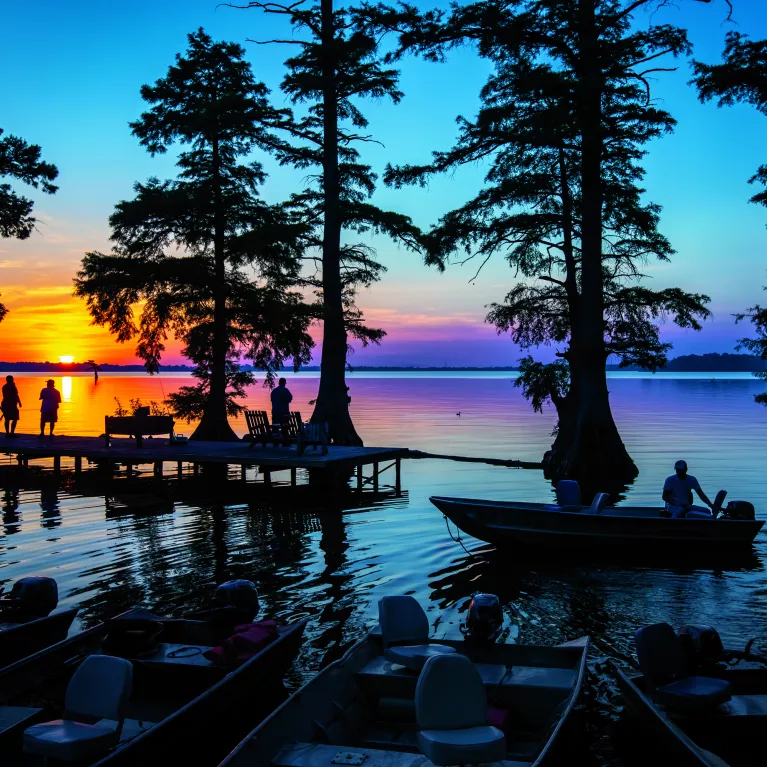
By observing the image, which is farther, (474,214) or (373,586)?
(474,214)

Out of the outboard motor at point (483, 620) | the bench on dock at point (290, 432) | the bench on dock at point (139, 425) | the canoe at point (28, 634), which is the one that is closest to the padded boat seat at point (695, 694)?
the outboard motor at point (483, 620)

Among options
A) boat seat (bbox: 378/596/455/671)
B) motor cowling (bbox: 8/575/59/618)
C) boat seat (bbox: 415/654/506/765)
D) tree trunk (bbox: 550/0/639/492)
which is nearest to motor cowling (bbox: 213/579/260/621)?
boat seat (bbox: 378/596/455/671)

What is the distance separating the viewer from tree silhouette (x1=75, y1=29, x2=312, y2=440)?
30234 mm

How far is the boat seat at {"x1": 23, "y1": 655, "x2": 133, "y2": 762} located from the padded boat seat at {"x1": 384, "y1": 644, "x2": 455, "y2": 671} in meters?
2.85

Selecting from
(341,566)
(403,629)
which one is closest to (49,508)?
(341,566)

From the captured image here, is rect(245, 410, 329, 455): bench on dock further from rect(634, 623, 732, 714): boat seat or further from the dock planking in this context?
rect(634, 623, 732, 714): boat seat

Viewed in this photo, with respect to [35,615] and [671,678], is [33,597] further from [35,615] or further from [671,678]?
[671,678]

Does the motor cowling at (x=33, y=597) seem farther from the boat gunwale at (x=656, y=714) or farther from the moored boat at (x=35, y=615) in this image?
the boat gunwale at (x=656, y=714)

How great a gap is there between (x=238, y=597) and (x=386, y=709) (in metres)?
2.87

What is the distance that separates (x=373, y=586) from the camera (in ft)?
45.5

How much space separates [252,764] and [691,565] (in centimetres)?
1209

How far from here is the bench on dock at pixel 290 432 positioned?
24.3m

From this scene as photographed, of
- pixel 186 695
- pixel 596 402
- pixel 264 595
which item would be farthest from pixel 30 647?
pixel 596 402

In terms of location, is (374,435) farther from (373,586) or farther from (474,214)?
(373,586)
